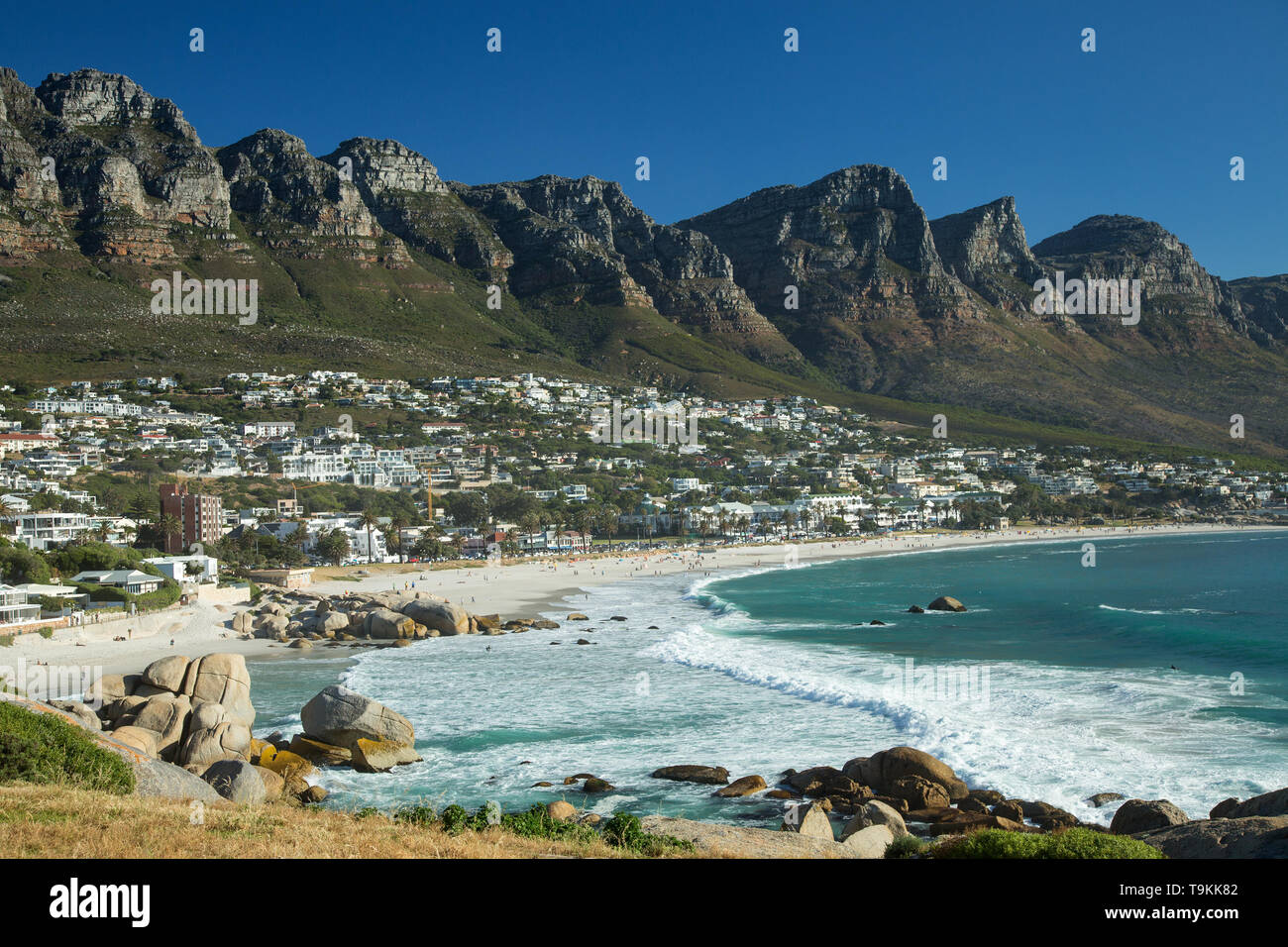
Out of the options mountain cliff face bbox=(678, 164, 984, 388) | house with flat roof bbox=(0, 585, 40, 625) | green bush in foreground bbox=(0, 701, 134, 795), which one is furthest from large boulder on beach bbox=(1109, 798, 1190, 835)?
mountain cliff face bbox=(678, 164, 984, 388)

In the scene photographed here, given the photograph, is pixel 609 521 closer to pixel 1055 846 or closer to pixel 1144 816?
pixel 1144 816

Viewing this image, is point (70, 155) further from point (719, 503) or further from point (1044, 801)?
point (1044, 801)

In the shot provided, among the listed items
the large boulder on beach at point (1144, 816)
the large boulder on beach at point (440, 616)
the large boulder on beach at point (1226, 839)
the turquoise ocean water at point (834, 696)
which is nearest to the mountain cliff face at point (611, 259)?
the turquoise ocean water at point (834, 696)

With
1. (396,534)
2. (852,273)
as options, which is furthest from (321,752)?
(852,273)

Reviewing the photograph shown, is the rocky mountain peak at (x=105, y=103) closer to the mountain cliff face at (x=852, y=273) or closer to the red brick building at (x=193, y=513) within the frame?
the red brick building at (x=193, y=513)

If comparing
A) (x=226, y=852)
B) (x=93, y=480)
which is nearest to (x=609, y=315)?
(x=93, y=480)

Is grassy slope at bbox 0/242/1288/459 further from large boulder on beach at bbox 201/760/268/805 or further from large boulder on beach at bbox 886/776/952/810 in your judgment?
large boulder on beach at bbox 886/776/952/810
